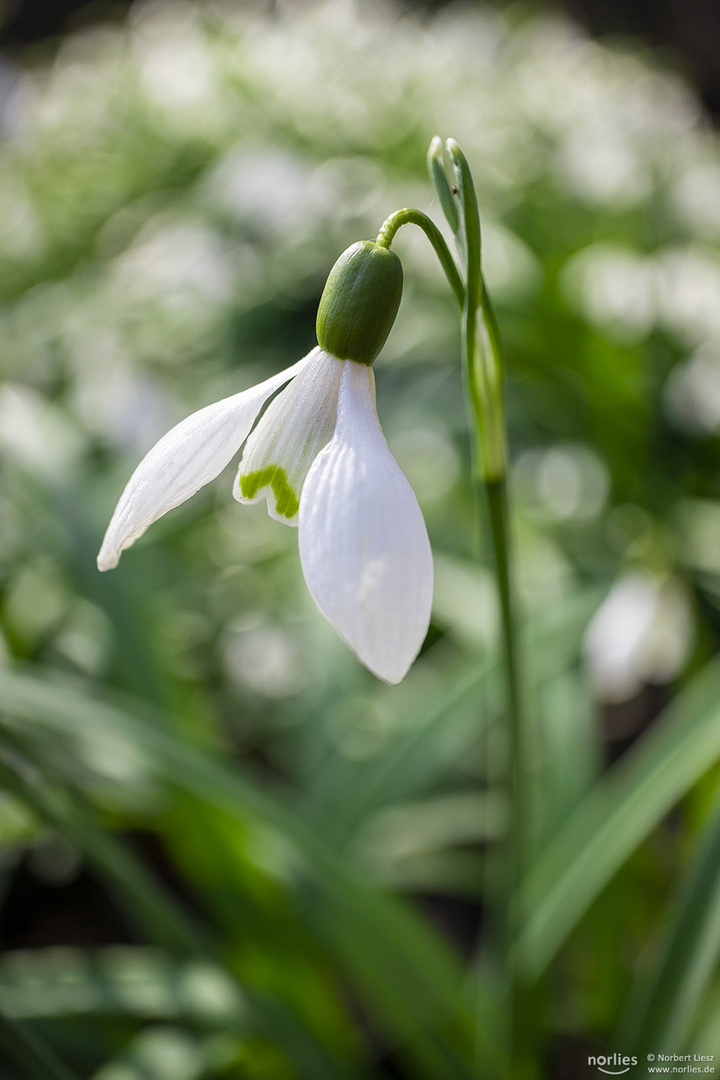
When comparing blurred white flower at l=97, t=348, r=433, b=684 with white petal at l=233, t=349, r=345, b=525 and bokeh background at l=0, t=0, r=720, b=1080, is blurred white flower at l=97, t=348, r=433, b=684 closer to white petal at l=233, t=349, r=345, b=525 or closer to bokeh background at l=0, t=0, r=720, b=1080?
white petal at l=233, t=349, r=345, b=525

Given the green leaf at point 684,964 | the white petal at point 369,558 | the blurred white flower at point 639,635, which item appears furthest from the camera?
the blurred white flower at point 639,635

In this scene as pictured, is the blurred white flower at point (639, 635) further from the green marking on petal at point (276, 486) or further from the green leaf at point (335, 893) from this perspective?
the green marking on petal at point (276, 486)

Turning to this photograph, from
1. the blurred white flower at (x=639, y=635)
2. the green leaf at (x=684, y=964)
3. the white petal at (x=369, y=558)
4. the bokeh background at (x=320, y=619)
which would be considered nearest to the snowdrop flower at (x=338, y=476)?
the white petal at (x=369, y=558)

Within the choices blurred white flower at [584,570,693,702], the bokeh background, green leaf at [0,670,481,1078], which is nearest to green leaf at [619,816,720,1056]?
the bokeh background

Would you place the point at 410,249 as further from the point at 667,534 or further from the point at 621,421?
the point at 667,534

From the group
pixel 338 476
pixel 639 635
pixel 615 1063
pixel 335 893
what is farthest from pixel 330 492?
pixel 639 635

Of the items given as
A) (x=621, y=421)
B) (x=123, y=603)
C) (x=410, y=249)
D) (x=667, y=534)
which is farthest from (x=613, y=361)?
(x=123, y=603)
